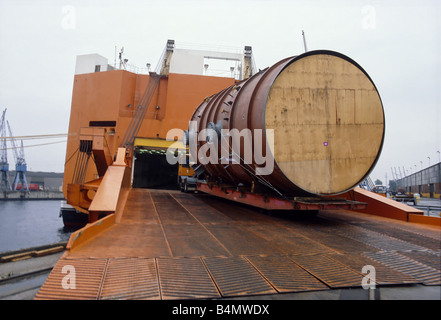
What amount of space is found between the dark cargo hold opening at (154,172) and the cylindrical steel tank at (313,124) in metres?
20.7

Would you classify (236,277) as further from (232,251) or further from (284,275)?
(232,251)

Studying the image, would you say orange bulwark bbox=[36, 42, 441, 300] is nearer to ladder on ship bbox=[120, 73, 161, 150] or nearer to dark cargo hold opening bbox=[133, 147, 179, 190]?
ladder on ship bbox=[120, 73, 161, 150]

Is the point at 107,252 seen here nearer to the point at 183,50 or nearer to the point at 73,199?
the point at 73,199

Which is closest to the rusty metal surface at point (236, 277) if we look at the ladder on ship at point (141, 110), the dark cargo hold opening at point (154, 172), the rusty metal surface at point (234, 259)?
the rusty metal surface at point (234, 259)

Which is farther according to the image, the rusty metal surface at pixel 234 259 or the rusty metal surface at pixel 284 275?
the rusty metal surface at pixel 284 275

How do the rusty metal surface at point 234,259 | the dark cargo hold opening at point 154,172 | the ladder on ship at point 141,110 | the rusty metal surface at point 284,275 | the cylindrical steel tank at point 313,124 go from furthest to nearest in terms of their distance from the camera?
1. the dark cargo hold opening at point 154,172
2. the ladder on ship at point 141,110
3. the cylindrical steel tank at point 313,124
4. the rusty metal surface at point 284,275
5. the rusty metal surface at point 234,259

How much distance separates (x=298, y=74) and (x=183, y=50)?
68.5 ft

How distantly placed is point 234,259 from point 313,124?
3.73 m

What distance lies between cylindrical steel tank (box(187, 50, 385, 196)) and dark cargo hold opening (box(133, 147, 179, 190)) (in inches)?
816

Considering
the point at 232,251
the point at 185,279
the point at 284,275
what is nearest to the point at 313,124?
the point at 232,251

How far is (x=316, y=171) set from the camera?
6.22 meters

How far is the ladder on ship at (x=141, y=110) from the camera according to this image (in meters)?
18.8

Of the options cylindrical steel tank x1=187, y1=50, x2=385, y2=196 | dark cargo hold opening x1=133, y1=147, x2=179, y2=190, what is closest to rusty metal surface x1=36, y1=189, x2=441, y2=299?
cylindrical steel tank x1=187, y1=50, x2=385, y2=196

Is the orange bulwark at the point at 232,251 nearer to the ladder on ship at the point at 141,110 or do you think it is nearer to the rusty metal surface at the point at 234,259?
the rusty metal surface at the point at 234,259
